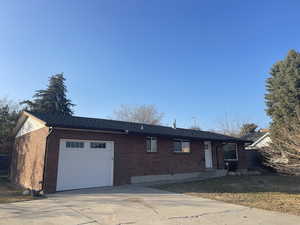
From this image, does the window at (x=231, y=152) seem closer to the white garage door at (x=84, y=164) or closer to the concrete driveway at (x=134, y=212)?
the white garage door at (x=84, y=164)

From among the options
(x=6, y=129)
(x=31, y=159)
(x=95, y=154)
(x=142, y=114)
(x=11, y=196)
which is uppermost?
(x=142, y=114)

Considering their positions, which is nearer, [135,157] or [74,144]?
[74,144]

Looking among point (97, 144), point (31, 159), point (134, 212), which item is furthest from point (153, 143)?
point (134, 212)

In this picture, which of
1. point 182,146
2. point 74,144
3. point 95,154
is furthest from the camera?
point 182,146

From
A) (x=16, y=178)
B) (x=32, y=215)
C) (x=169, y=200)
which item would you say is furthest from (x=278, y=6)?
(x=16, y=178)

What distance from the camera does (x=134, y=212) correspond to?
5.92 m

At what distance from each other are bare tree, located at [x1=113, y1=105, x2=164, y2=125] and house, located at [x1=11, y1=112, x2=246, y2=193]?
21866mm

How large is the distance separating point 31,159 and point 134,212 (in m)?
8.11

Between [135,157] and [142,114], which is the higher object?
[142,114]

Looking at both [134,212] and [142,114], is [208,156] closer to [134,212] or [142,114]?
[134,212]

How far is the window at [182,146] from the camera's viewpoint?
14.3 metres

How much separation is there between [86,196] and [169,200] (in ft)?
10.5

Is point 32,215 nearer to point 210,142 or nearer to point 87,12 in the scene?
point 87,12

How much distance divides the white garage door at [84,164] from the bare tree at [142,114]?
25995 millimetres
